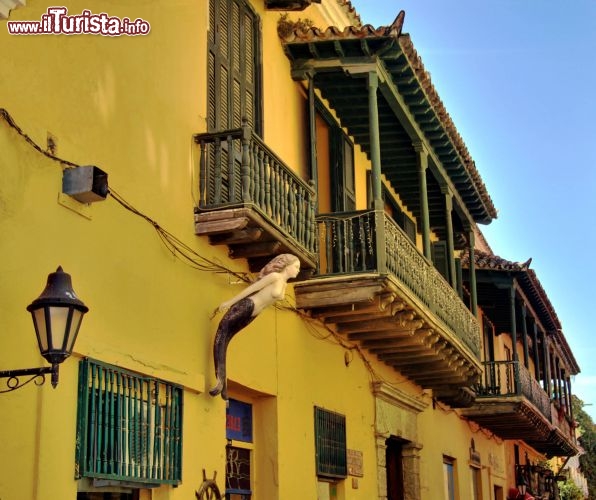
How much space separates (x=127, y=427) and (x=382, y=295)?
4375 millimetres

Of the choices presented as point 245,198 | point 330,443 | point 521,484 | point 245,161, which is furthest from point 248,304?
point 521,484

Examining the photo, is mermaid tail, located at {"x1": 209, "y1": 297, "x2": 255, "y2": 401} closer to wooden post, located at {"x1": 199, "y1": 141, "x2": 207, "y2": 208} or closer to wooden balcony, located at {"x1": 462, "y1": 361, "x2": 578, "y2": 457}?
Answer: wooden post, located at {"x1": 199, "y1": 141, "x2": 207, "y2": 208}

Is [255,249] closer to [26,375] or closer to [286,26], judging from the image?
[286,26]

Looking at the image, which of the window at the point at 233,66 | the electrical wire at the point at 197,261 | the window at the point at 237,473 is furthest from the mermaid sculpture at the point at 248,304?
the window at the point at 233,66

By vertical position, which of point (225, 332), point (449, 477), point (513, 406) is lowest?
point (449, 477)

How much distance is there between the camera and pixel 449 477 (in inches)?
707

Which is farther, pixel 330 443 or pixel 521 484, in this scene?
pixel 521 484

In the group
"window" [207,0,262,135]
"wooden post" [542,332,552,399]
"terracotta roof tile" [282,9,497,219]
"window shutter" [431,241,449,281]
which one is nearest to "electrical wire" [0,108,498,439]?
"window" [207,0,262,135]

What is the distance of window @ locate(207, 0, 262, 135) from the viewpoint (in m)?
9.88

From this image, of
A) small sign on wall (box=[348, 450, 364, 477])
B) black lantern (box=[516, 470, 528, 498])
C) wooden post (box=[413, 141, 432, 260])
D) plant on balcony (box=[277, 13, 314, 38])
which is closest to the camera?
plant on balcony (box=[277, 13, 314, 38])

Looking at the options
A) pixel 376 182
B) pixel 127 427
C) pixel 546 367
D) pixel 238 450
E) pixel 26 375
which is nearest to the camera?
pixel 26 375

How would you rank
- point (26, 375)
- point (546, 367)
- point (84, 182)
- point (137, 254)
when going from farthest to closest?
point (546, 367) < point (137, 254) < point (84, 182) < point (26, 375)

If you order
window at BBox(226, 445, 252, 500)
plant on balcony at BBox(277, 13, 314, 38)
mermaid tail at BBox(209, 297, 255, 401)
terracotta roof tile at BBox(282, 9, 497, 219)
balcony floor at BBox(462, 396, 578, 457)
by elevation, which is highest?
plant on balcony at BBox(277, 13, 314, 38)

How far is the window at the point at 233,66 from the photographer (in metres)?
9.88
